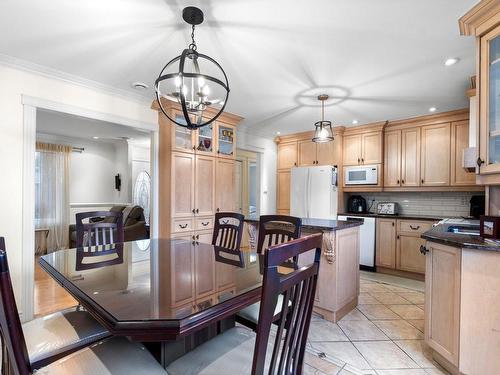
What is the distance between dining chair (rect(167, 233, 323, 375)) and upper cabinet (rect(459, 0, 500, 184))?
1.61 m

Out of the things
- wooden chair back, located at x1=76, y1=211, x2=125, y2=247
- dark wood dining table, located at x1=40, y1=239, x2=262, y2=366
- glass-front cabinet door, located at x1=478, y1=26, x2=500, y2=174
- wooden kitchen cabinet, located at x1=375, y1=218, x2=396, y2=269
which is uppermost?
glass-front cabinet door, located at x1=478, y1=26, x2=500, y2=174

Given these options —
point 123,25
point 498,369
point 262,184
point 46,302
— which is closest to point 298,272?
point 498,369

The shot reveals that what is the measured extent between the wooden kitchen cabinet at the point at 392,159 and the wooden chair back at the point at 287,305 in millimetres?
3853

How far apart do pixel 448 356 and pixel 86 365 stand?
6.85 feet

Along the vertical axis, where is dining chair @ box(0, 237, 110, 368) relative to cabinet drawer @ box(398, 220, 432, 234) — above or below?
below

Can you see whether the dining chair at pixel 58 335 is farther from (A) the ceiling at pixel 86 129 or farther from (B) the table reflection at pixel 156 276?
(A) the ceiling at pixel 86 129

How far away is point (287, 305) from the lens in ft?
2.61

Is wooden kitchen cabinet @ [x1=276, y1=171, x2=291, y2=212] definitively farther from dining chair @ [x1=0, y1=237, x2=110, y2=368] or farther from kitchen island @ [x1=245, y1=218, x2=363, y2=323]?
dining chair @ [x1=0, y1=237, x2=110, y2=368]

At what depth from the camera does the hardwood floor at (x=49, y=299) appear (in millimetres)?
2726

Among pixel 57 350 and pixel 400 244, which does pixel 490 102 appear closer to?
pixel 400 244

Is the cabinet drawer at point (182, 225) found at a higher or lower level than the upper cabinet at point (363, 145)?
lower

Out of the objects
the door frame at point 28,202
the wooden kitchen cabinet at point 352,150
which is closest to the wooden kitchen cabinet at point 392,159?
the wooden kitchen cabinet at point 352,150

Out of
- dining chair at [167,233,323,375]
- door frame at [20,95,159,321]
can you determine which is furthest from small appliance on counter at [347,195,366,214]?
door frame at [20,95,159,321]

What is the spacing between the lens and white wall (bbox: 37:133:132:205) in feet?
19.8
